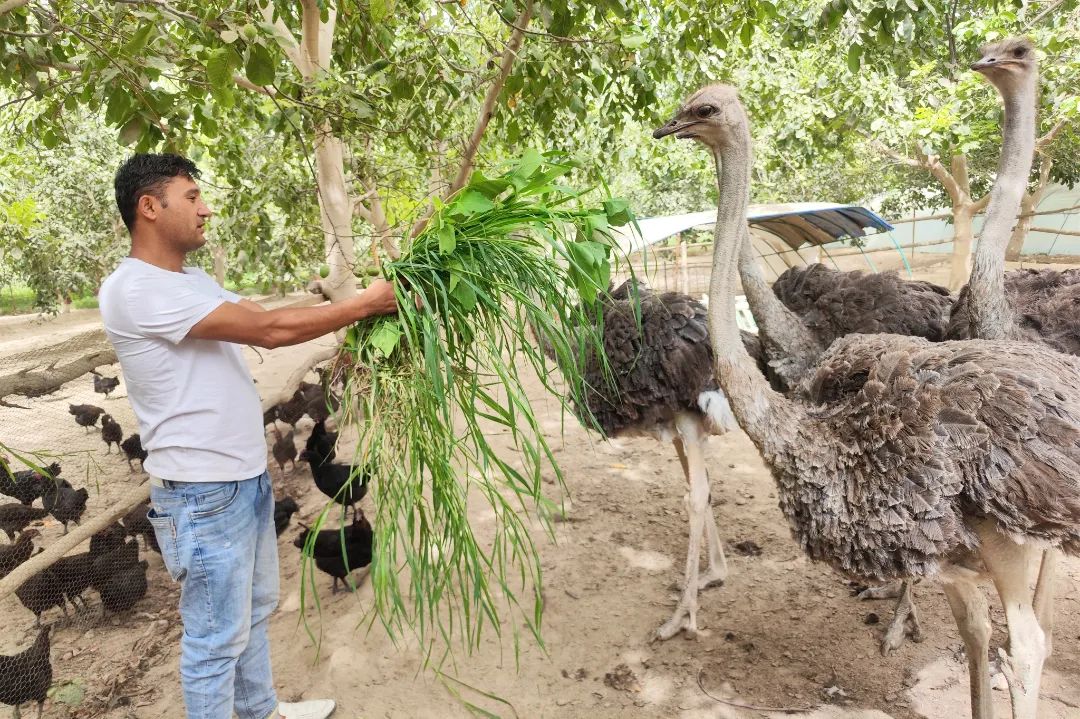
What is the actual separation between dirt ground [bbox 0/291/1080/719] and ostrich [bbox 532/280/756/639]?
0.90 feet

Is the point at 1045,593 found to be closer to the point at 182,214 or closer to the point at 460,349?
the point at 460,349

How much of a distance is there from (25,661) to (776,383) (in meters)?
3.47

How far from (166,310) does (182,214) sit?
→ 320 mm

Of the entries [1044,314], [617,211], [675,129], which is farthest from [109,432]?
[1044,314]

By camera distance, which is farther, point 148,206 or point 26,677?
point 26,677

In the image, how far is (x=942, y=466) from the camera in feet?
6.97

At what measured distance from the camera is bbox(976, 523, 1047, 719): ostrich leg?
2197 mm

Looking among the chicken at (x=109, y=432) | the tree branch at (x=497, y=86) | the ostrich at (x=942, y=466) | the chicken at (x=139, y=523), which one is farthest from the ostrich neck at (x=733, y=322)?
the chicken at (x=109, y=432)

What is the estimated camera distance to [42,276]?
13.6 meters

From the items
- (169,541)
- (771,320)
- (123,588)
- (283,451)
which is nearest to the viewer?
(169,541)

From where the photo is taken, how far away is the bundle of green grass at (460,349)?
6.08ft

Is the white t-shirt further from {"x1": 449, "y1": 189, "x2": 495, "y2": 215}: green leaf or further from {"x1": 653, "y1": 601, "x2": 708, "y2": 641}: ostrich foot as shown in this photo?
{"x1": 653, "y1": 601, "x2": 708, "y2": 641}: ostrich foot

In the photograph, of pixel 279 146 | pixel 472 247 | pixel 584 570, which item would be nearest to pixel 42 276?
pixel 279 146

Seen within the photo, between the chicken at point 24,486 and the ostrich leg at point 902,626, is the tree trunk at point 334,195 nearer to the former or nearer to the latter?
the chicken at point 24,486
